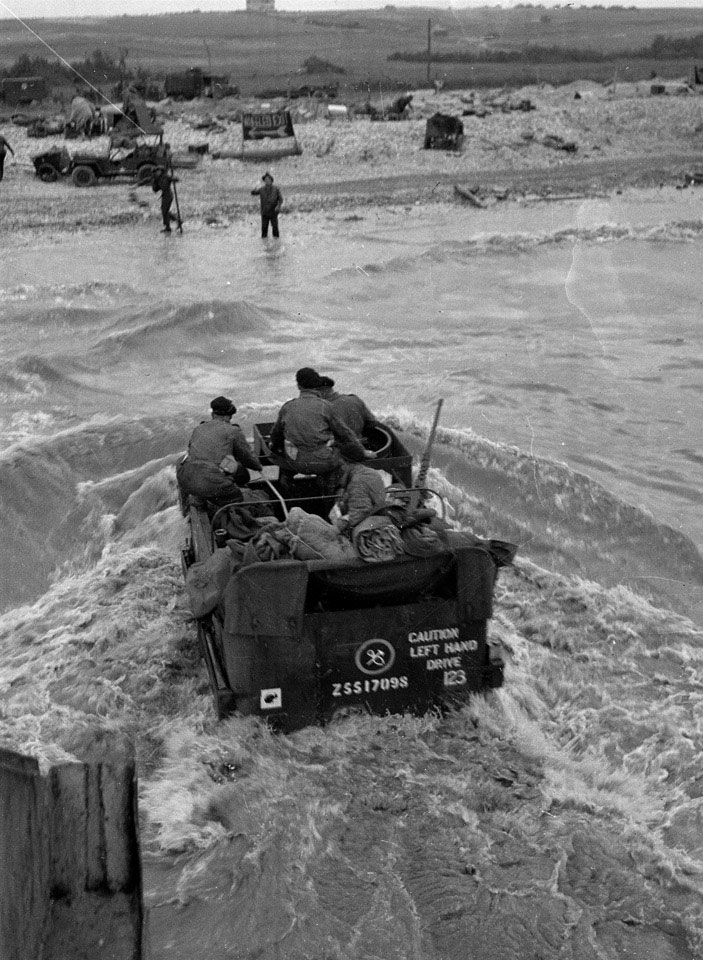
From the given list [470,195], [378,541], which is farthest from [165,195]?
[378,541]

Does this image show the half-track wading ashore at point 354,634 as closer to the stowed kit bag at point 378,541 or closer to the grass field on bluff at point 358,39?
the stowed kit bag at point 378,541

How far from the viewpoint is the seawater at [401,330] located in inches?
596

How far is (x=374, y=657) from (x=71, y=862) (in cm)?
548

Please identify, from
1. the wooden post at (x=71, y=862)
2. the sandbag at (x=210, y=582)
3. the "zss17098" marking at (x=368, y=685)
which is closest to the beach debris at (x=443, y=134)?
the sandbag at (x=210, y=582)

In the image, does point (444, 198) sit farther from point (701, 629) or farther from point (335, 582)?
point (335, 582)

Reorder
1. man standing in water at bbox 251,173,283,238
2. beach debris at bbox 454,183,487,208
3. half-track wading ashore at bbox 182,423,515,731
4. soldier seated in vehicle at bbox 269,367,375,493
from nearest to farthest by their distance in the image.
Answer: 1. half-track wading ashore at bbox 182,423,515,731
2. soldier seated in vehicle at bbox 269,367,375,493
3. man standing in water at bbox 251,173,283,238
4. beach debris at bbox 454,183,487,208

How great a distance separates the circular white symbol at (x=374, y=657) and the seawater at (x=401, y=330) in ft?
18.4

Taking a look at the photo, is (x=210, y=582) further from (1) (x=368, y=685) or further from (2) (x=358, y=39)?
(2) (x=358, y=39)

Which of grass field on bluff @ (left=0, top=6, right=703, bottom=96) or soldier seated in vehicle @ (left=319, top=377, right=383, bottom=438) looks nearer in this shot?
soldier seated in vehicle @ (left=319, top=377, right=383, bottom=438)

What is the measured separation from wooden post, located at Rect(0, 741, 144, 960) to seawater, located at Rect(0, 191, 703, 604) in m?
10.6

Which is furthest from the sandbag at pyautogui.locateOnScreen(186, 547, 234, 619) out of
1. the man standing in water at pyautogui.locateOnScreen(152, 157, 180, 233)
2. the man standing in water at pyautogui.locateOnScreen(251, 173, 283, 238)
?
the man standing in water at pyautogui.locateOnScreen(152, 157, 180, 233)

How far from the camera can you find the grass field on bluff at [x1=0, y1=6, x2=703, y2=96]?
68.9 meters

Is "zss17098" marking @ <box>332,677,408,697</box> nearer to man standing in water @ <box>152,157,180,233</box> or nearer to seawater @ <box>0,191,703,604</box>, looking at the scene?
seawater @ <box>0,191,703,604</box>

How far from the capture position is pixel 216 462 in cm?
913
